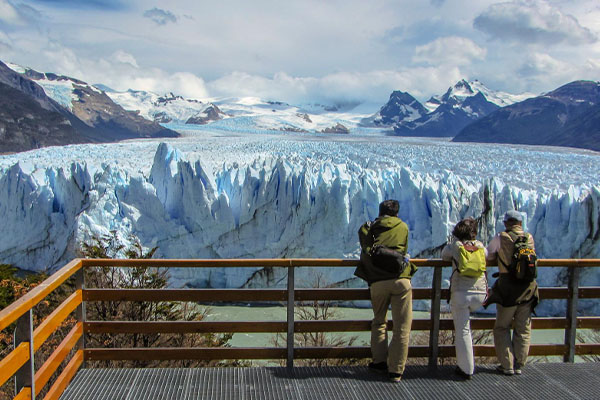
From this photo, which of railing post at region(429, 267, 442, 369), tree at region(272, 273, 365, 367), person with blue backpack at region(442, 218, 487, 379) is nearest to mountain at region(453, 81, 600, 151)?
tree at region(272, 273, 365, 367)

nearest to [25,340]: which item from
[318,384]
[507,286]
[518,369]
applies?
[318,384]

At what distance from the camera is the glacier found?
1368 centimetres

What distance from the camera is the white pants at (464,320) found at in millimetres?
3549

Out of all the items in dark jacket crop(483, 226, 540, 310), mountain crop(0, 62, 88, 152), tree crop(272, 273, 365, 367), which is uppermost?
mountain crop(0, 62, 88, 152)

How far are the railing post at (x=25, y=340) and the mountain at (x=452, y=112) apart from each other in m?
76.8

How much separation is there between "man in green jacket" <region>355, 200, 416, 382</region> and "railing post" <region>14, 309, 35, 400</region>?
206 cm

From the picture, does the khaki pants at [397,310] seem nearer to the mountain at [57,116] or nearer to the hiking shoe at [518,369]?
the hiking shoe at [518,369]

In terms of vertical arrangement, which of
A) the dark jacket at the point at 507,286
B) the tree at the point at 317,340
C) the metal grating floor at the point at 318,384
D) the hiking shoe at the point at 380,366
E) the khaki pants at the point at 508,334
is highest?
the dark jacket at the point at 507,286

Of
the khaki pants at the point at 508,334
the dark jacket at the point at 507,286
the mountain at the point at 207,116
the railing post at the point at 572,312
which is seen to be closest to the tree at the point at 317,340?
the khaki pants at the point at 508,334

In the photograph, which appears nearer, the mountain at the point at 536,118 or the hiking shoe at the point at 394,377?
the hiking shoe at the point at 394,377

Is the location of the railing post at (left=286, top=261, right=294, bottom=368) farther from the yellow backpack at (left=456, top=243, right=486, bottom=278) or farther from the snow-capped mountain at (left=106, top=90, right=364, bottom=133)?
the snow-capped mountain at (left=106, top=90, right=364, bottom=133)

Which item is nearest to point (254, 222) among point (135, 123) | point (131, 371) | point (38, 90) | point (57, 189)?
point (57, 189)

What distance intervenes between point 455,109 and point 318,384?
9948cm

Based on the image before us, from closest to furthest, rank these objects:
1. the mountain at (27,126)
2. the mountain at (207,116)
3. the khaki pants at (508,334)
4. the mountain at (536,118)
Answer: the khaki pants at (508,334)
the mountain at (27,126)
the mountain at (536,118)
the mountain at (207,116)
